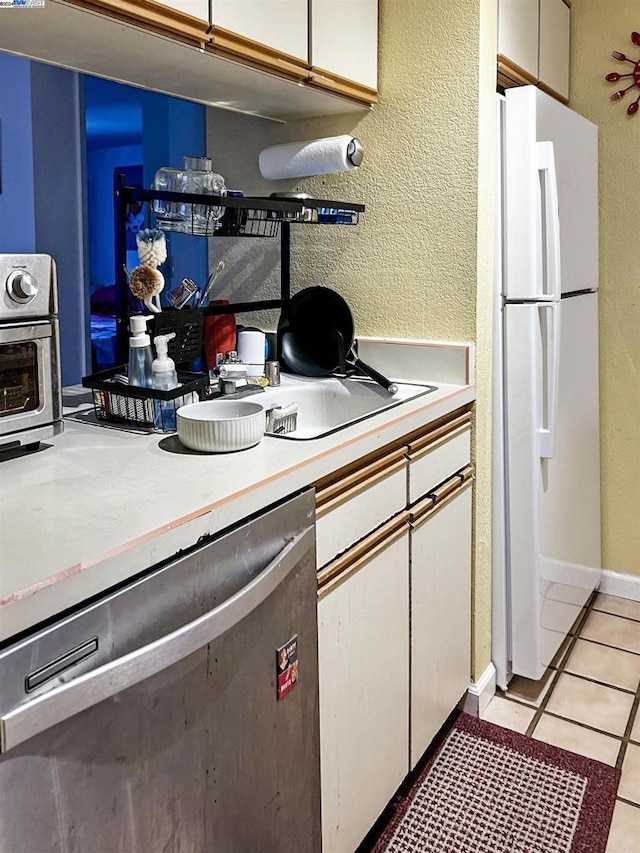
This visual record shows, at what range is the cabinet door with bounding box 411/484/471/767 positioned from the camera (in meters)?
1.71

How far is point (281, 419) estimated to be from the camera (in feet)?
5.20

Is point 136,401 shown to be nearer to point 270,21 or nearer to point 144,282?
point 144,282

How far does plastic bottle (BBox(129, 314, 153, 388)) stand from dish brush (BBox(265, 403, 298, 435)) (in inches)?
10.3

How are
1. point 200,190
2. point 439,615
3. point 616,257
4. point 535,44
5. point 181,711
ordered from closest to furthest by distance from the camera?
point 181,711, point 200,190, point 439,615, point 535,44, point 616,257

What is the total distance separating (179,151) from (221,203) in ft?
1.70

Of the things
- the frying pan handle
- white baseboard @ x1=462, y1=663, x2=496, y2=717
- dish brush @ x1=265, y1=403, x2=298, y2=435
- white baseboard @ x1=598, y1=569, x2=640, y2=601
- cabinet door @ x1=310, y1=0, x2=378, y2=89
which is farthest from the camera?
white baseboard @ x1=598, y1=569, x2=640, y2=601

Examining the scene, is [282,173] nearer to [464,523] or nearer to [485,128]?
[485,128]

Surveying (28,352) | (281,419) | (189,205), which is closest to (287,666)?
(281,419)

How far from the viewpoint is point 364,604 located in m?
1.47

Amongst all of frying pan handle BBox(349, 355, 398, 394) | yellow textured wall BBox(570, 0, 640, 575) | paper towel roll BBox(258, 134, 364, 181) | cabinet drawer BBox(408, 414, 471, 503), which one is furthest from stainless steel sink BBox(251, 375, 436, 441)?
yellow textured wall BBox(570, 0, 640, 575)

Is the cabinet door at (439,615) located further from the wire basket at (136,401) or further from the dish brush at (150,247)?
the dish brush at (150,247)

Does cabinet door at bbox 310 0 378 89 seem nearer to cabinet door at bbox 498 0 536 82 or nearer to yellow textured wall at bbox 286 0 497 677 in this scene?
yellow textured wall at bbox 286 0 497 677

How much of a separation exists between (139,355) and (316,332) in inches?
27.5

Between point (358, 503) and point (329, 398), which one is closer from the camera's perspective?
point (358, 503)
